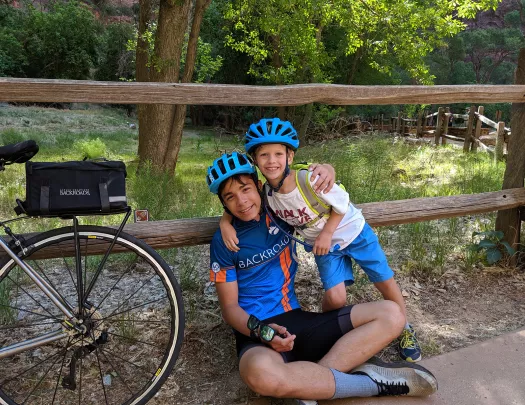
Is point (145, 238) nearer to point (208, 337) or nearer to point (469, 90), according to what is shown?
point (208, 337)

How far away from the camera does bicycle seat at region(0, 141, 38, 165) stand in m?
2.18

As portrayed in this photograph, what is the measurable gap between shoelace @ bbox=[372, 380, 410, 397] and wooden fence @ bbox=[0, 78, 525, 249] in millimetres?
Result: 1193

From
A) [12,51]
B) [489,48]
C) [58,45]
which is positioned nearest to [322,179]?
[12,51]

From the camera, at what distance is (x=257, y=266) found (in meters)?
2.78

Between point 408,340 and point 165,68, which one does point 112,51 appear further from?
point 408,340

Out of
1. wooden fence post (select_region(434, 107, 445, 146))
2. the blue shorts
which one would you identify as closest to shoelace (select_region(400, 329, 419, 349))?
the blue shorts

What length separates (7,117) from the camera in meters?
19.6

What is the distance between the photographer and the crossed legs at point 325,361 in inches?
91.7

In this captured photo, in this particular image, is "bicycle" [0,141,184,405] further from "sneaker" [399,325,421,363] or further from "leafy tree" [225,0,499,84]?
"leafy tree" [225,0,499,84]

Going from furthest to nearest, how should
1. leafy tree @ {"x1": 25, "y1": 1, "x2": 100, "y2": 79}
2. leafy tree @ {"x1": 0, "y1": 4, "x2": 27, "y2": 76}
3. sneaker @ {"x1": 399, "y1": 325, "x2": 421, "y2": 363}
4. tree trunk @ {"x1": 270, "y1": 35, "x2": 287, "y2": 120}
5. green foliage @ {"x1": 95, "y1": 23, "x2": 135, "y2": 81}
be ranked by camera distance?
green foliage @ {"x1": 95, "y1": 23, "x2": 135, "y2": 81}, leafy tree @ {"x1": 25, "y1": 1, "x2": 100, "y2": 79}, leafy tree @ {"x1": 0, "y1": 4, "x2": 27, "y2": 76}, tree trunk @ {"x1": 270, "y1": 35, "x2": 287, "y2": 120}, sneaker @ {"x1": 399, "y1": 325, "x2": 421, "y2": 363}

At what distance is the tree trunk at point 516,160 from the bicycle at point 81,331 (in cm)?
285

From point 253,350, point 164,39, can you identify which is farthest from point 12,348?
point 164,39

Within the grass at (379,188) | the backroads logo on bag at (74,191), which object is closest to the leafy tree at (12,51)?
the grass at (379,188)

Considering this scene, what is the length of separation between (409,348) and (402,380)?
1.53 feet
